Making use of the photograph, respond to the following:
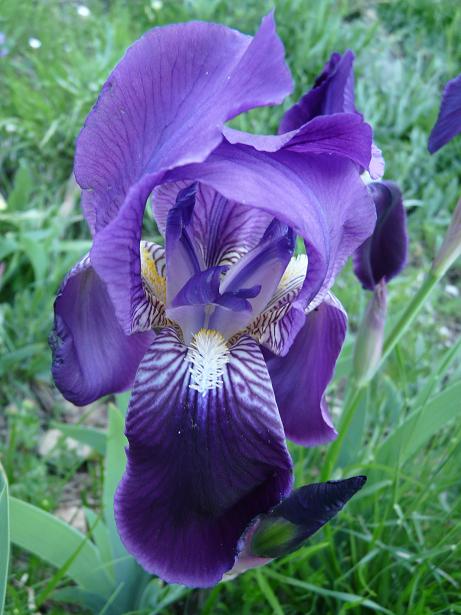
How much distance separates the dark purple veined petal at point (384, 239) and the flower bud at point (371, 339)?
0.15ft

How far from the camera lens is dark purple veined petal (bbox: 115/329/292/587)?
0.96 metres

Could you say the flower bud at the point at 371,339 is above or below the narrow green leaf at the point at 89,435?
above

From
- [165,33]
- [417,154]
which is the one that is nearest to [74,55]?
[417,154]

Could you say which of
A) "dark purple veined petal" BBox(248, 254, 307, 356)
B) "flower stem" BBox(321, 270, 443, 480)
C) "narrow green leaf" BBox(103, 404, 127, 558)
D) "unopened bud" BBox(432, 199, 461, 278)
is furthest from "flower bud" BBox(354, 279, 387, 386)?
"narrow green leaf" BBox(103, 404, 127, 558)

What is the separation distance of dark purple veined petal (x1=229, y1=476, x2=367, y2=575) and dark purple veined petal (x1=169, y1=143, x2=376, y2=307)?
0.92 ft

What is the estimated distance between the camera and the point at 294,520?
3.47 ft

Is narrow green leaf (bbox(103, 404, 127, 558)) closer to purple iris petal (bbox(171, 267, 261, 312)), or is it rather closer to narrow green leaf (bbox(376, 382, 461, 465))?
purple iris petal (bbox(171, 267, 261, 312))

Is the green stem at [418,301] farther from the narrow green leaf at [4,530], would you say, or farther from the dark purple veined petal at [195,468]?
the narrow green leaf at [4,530]

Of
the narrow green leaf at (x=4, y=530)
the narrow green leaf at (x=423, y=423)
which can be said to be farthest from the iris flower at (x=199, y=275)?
the narrow green leaf at (x=423, y=423)

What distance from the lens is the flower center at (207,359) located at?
992 mm

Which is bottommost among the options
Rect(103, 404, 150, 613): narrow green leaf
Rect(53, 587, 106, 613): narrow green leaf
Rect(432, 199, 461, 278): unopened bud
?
Rect(53, 587, 106, 613): narrow green leaf

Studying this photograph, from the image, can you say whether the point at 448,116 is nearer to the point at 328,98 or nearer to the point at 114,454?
the point at 328,98

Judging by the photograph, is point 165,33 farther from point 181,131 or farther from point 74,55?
point 74,55

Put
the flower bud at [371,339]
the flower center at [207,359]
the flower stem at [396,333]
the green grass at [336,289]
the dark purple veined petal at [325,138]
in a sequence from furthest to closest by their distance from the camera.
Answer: the green grass at [336,289]
the flower bud at [371,339]
the flower stem at [396,333]
the flower center at [207,359]
the dark purple veined petal at [325,138]
